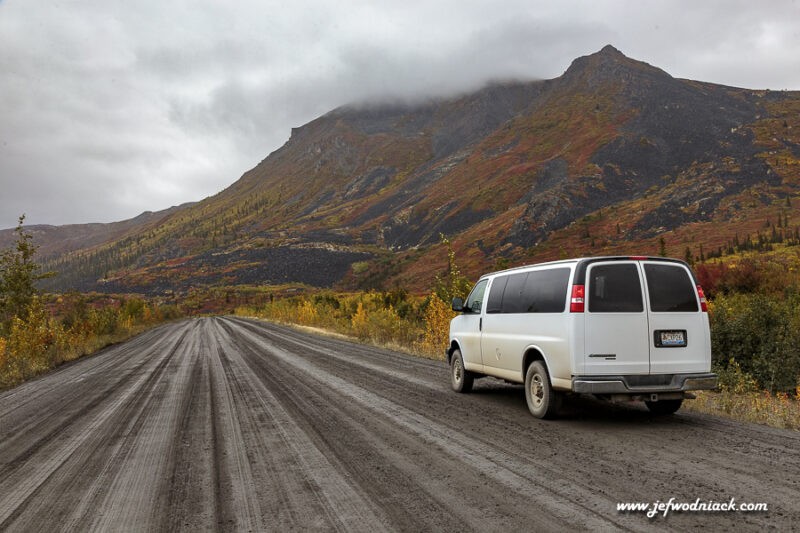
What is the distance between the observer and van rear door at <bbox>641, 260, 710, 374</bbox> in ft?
21.3

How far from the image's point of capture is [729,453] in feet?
17.4

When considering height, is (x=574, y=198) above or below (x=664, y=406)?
above

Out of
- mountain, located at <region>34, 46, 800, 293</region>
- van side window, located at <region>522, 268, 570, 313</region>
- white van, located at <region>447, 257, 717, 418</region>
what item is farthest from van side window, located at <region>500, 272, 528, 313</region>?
mountain, located at <region>34, 46, 800, 293</region>

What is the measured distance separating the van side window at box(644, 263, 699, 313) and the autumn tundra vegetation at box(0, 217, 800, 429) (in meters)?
1.85

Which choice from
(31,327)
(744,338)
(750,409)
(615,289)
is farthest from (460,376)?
(31,327)

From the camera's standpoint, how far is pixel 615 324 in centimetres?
643

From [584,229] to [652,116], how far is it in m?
67.8

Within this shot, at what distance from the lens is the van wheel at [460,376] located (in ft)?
31.2

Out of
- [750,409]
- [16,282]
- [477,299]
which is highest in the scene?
[16,282]

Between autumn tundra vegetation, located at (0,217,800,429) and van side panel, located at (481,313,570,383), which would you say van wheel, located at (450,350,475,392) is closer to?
van side panel, located at (481,313,570,383)

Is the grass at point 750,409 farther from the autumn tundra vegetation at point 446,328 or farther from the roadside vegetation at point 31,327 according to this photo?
the roadside vegetation at point 31,327

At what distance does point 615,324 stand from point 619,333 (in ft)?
0.41

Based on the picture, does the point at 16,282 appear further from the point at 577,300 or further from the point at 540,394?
the point at 577,300

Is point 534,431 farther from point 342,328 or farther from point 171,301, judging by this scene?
point 171,301
